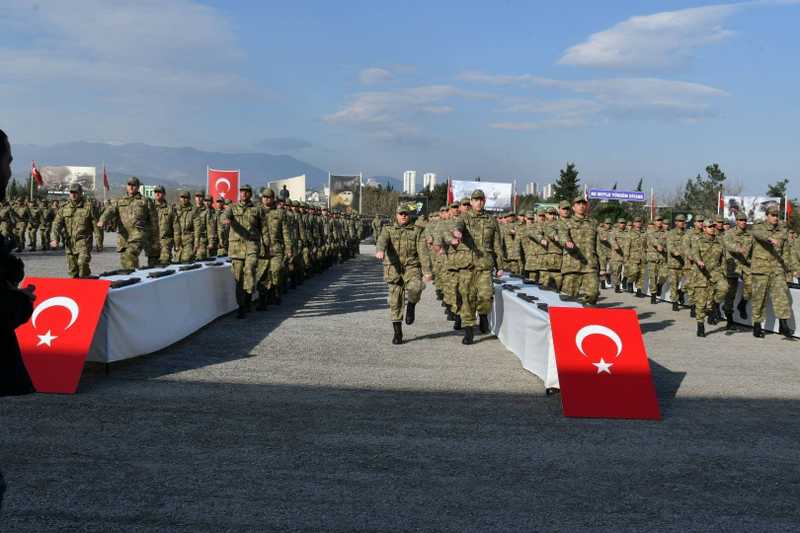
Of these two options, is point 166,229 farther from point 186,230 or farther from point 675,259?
point 675,259

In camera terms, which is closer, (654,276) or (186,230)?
(654,276)

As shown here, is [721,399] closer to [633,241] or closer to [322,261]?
[633,241]

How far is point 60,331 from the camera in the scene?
8.18 meters

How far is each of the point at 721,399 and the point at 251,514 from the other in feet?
18.4

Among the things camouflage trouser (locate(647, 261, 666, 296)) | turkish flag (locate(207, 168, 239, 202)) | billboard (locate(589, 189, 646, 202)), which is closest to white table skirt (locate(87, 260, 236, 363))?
camouflage trouser (locate(647, 261, 666, 296))

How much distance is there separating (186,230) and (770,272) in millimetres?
14231

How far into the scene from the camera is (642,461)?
19.9ft

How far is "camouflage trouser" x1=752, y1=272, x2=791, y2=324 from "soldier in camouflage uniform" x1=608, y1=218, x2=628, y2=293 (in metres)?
8.87

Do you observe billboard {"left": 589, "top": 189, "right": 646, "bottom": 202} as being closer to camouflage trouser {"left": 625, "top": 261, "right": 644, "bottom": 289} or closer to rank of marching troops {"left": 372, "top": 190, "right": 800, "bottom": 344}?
camouflage trouser {"left": 625, "top": 261, "right": 644, "bottom": 289}

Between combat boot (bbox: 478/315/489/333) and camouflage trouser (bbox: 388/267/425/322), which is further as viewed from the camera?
combat boot (bbox: 478/315/489/333)

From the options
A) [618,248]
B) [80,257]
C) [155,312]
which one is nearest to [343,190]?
[618,248]

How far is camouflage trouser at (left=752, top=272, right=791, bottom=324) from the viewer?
13.5 m

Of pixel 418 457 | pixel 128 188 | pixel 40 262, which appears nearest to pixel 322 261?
pixel 40 262

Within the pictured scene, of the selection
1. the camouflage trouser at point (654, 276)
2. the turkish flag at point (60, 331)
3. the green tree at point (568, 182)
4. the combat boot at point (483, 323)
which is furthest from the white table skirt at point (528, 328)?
the green tree at point (568, 182)
